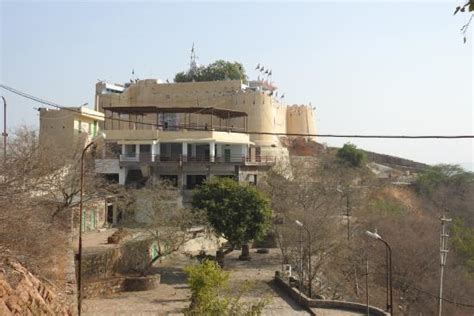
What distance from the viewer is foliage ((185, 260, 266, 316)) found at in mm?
10523

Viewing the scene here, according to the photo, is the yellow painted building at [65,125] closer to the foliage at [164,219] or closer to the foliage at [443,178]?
the foliage at [164,219]

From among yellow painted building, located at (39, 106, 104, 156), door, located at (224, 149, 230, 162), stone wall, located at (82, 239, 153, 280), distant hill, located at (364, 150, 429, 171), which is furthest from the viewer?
distant hill, located at (364, 150, 429, 171)

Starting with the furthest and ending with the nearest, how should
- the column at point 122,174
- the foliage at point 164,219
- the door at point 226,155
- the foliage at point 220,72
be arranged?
1. the foliage at point 220,72
2. the door at point 226,155
3. the column at point 122,174
4. the foliage at point 164,219

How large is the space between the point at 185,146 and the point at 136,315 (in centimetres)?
2114

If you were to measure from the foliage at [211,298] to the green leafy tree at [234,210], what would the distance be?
10.9 meters

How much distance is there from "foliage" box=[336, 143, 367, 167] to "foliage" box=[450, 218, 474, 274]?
16658mm

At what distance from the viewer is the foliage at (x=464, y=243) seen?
1153 inches

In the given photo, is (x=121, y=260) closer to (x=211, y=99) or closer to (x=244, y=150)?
(x=244, y=150)

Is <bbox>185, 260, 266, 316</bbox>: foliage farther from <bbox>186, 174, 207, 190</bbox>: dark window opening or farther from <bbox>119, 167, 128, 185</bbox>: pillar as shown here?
<bbox>186, 174, 207, 190</bbox>: dark window opening

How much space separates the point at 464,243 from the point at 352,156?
19.2 meters

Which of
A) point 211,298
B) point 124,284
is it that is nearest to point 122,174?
point 124,284

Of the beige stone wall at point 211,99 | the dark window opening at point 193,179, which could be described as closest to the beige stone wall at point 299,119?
the beige stone wall at point 211,99

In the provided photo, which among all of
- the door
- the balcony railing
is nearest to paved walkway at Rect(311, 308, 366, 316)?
the balcony railing

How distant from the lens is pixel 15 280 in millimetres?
9016
